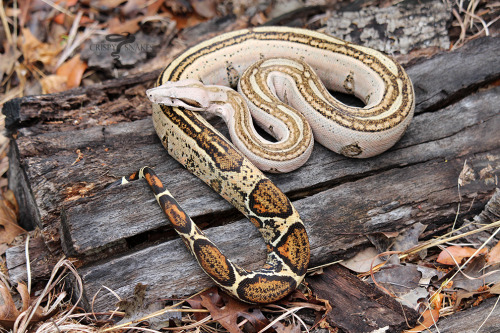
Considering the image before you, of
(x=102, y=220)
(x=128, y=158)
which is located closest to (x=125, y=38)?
(x=128, y=158)

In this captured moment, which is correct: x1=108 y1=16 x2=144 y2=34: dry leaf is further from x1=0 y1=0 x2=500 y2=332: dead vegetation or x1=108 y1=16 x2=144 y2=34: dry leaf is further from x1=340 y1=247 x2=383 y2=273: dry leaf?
x1=340 y1=247 x2=383 y2=273: dry leaf

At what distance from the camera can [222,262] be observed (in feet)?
13.5

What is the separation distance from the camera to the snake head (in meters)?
4.99

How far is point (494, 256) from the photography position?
4438 millimetres

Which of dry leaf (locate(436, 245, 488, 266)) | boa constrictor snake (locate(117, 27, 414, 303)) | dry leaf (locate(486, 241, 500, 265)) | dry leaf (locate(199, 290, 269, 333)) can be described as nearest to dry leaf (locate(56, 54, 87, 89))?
boa constrictor snake (locate(117, 27, 414, 303))

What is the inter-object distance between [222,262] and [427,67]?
416 cm

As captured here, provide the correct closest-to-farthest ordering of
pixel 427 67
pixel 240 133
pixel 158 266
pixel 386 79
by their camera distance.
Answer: pixel 158 266 → pixel 240 133 → pixel 386 79 → pixel 427 67

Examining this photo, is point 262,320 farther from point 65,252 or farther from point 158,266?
point 65,252

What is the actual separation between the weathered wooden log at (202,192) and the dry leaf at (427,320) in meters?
0.95

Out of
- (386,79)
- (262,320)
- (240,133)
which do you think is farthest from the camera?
(386,79)

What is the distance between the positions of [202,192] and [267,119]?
Answer: 4.23 feet

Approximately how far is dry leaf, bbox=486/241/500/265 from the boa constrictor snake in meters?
1.63

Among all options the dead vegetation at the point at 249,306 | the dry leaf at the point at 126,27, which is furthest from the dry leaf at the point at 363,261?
the dry leaf at the point at 126,27

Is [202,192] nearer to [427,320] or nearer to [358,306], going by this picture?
[358,306]
